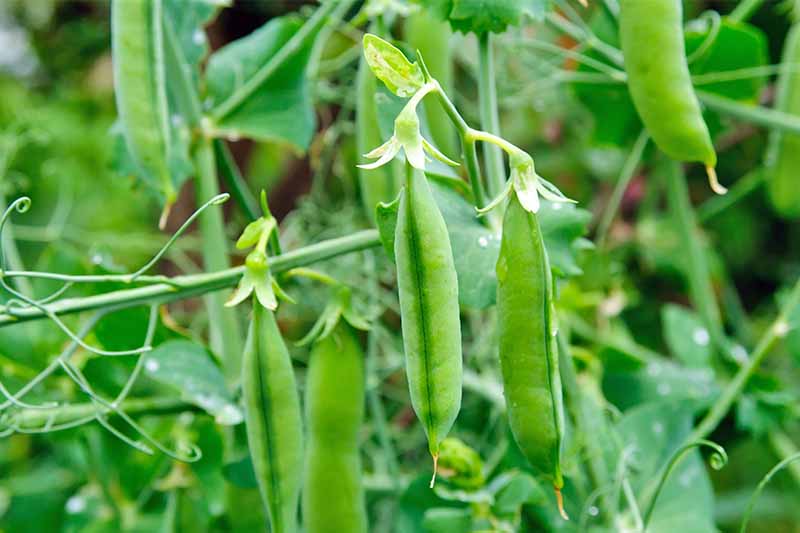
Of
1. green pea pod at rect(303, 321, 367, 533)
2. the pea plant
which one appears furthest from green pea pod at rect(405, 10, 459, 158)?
green pea pod at rect(303, 321, 367, 533)

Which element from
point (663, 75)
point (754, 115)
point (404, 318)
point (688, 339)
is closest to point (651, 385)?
point (688, 339)

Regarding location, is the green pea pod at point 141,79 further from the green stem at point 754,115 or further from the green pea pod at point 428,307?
the green stem at point 754,115

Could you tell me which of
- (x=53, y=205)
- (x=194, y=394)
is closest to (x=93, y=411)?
(x=194, y=394)

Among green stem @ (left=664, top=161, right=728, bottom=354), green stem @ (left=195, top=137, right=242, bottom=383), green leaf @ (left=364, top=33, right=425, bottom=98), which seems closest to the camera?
green leaf @ (left=364, top=33, right=425, bottom=98)

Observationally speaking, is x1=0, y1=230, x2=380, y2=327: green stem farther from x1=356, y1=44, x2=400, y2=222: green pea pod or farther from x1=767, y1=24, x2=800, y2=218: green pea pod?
x1=767, y1=24, x2=800, y2=218: green pea pod

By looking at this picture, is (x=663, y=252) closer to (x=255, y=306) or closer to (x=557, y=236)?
(x=557, y=236)

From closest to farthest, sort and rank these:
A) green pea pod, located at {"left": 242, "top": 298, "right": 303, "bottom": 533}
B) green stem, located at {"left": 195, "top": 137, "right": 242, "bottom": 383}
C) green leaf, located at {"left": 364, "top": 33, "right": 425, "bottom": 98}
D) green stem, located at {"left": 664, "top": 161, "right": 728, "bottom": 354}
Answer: green leaf, located at {"left": 364, "top": 33, "right": 425, "bottom": 98}, green pea pod, located at {"left": 242, "top": 298, "right": 303, "bottom": 533}, green stem, located at {"left": 195, "top": 137, "right": 242, "bottom": 383}, green stem, located at {"left": 664, "top": 161, "right": 728, "bottom": 354}

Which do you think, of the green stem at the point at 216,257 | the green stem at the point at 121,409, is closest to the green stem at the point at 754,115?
the green stem at the point at 216,257

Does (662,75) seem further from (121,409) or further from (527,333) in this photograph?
(121,409)
